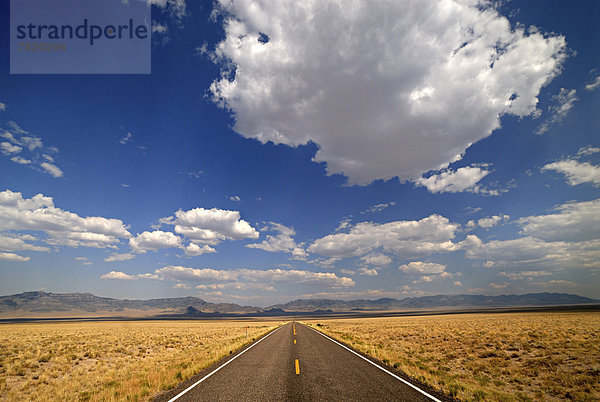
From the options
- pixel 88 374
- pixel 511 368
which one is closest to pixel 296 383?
pixel 511 368

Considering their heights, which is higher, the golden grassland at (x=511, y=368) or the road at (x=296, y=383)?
the road at (x=296, y=383)

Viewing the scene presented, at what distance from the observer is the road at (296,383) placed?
7.53 metres

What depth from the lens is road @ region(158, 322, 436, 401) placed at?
7.53 meters

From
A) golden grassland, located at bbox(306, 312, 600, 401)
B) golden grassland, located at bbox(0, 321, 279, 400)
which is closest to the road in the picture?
golden grassland, located at bbox(0, 321, 279, 400)

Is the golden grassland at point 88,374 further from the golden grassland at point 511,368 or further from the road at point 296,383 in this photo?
the golden grassland at point 511,368

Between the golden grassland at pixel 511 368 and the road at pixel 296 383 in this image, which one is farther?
the golden grassland at pixel 511 368

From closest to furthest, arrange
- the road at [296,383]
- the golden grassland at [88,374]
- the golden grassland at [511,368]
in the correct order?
1. the road at [296,383]
2. the golden grassland at [511,368]
3. the golden grassland at [88,374]

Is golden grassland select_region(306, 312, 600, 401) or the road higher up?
the road

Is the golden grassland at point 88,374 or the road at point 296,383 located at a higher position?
the road at point 296,383

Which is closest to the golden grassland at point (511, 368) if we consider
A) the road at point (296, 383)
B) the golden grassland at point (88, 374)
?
the road at point (296, 383)

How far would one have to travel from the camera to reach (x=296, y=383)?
8758mm

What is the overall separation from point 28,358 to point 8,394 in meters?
8.50

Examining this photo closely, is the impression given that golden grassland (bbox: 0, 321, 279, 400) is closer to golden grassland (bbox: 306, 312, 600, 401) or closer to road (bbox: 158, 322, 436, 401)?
road (bbox: 158, 322, 436, 401)

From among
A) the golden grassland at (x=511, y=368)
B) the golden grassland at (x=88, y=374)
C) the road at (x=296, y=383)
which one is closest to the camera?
the road at (x=296, y=383)
